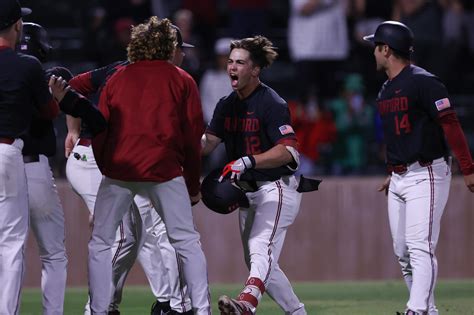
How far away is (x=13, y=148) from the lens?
6.72 meters

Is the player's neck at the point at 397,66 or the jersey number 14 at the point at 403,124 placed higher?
the player's neck at the point at 397,66

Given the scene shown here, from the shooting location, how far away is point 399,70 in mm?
8133

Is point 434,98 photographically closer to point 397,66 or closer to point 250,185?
point 397,66

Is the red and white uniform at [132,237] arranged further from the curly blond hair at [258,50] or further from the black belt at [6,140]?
the black belt at [6,140]

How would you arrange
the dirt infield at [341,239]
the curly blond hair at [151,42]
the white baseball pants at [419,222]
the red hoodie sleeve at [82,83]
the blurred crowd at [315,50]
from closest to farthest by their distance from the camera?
1. the curly blond hair at [151,42]
2. the white baseball pants at [419,222]
3. the red hoodie sleeve at [82,83]
4. the dirt infield at [341,239]
5. the blurred crowd at [315,50]

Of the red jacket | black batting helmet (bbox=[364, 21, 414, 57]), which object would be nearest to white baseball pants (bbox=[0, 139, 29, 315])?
the red jacket

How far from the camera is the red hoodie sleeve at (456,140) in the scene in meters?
7.82

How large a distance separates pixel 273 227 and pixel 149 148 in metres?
1.15

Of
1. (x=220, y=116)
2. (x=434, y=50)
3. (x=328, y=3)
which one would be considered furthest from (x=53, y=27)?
(x=220, y=116)

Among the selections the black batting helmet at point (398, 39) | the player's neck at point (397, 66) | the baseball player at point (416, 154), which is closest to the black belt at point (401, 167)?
the baseball player at point (416, 154)

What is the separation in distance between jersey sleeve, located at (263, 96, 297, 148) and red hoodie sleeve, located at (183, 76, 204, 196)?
24.8 inches

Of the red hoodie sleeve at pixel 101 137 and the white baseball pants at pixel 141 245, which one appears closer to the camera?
the red hoodie sleeve at pixel 101 137

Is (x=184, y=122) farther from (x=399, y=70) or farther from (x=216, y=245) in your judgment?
(x=216, y=245)

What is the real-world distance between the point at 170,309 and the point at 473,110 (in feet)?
23.2
